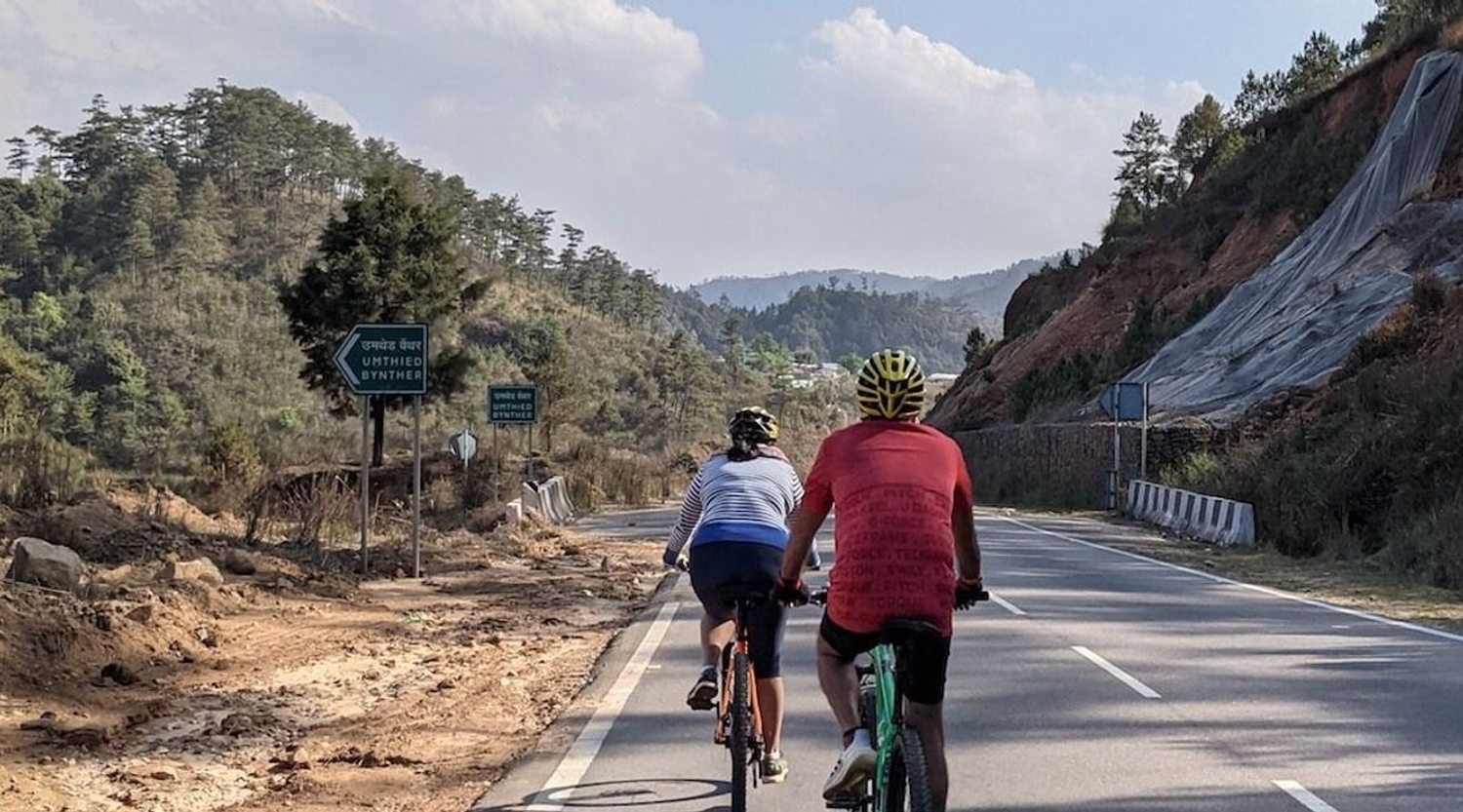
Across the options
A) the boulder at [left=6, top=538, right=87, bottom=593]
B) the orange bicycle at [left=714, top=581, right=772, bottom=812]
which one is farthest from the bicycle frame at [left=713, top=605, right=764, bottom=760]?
the boulder at [left=6, top=538, right=87, bottom=593]

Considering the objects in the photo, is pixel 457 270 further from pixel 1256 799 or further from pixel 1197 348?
pixel 1256 799

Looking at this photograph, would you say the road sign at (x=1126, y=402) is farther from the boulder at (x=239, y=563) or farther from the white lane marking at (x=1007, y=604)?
the boulder at (x=239, y=563)

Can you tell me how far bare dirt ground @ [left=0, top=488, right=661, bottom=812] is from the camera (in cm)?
771

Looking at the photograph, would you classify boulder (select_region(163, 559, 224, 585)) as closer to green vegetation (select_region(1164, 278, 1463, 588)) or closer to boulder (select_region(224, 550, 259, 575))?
boulder (select_region(224, 550, 259, 575))

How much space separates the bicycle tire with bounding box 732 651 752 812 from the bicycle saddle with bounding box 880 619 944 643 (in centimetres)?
170

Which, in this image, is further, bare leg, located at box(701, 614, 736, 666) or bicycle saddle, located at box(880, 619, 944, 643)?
bare leg, located at box(701, 614, 736, 666)

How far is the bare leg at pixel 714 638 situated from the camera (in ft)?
24.1

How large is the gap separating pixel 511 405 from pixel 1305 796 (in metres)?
27.2

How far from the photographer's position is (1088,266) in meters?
71.8

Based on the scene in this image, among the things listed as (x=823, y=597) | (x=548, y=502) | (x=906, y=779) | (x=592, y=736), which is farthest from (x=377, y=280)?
(x=906, y=779)

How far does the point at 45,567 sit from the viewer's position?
41.5 feet

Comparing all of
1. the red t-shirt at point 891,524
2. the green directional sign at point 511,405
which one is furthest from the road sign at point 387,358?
the green directional sign at point 511,405

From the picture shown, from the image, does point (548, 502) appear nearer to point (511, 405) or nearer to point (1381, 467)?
point (511, 405)

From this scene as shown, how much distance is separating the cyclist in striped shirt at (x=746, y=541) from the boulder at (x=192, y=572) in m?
7.70
